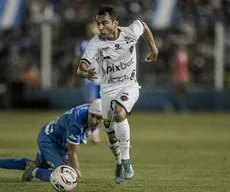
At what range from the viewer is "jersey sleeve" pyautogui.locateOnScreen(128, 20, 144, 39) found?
1035 cm

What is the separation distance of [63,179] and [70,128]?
1.13 meters

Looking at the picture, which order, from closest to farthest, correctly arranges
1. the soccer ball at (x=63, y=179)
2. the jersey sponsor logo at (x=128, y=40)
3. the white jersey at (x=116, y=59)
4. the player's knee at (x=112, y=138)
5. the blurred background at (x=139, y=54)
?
the soccer ball at (x=63, y=179) < the white jersey at (x=116, y=59) < the jersey sponsor logo at (x=128, y=40) < the player's knee at (x=112, y=138) < the blurred background at (x=139, y=54)

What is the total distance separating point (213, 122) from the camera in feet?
74.3

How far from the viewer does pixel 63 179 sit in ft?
29.4

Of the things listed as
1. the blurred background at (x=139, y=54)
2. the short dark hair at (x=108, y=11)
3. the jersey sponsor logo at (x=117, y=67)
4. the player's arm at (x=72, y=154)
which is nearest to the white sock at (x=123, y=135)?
the player's arm at (x=72, y=154)

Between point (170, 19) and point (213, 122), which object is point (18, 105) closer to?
point (170, 19)

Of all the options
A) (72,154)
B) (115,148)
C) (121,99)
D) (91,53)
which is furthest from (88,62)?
(115,148)

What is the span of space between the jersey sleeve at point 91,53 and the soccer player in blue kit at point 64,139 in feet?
1.72

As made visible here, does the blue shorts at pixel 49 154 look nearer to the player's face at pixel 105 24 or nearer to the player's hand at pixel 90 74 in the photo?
the player's hand at pixel 90 74

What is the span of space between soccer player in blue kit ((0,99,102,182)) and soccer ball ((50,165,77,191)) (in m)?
0.78

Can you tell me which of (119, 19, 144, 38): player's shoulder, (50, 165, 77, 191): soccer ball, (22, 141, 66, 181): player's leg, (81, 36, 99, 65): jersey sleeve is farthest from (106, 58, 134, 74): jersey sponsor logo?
(50, 165, 77, 191): soccer ball

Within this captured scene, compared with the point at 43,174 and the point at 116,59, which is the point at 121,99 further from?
the point at 43,174

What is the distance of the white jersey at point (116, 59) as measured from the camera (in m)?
10.1

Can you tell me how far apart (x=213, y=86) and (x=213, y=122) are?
486 cm
